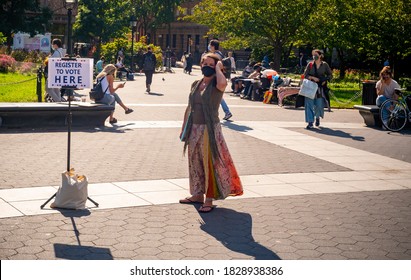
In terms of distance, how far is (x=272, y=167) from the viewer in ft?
37.1

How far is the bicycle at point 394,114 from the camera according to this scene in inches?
663

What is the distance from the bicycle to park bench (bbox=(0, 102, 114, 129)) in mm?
6721

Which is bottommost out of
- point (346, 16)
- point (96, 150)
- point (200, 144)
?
point (96, 150)

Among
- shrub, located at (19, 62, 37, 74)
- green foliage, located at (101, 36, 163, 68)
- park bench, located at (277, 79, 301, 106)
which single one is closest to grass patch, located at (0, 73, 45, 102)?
shrub, located at (19, 62, 37, 74)

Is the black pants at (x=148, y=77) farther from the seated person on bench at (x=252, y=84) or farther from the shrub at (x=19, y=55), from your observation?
the shrub at (x=19, y=55)

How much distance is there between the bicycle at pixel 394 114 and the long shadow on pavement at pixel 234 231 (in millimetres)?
9662

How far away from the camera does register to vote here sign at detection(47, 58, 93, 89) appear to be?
852 centimetres

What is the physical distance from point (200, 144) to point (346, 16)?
22.5m

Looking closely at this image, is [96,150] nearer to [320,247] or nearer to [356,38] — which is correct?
[320,247]

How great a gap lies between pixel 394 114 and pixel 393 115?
0.11ft

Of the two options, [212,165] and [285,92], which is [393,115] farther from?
[212,165]

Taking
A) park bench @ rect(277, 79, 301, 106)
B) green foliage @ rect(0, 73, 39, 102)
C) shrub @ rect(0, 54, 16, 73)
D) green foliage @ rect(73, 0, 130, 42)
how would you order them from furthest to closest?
1. green foliage @ rect(73, 0, 130, 42)
2. shrub @ rect(0, 54, 16, 73)
3. park bench @ rect(277, 79, 301, 106)
4. green foliage @ rect(0, 73, 39, 102)

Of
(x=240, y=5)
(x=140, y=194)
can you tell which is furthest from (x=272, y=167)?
(x=240, y=5)

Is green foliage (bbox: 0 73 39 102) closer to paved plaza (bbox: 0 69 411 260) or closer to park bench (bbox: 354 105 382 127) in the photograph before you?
paved plaza (bbox: 0 69 411 260)
